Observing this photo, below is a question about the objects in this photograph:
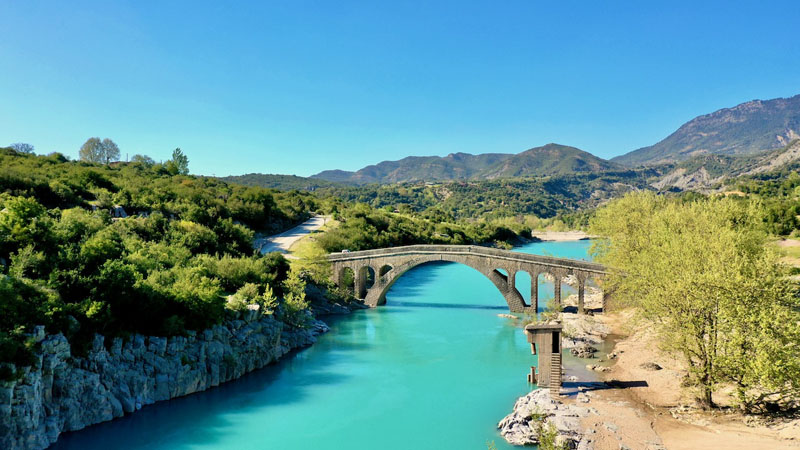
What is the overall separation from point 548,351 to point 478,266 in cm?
1812

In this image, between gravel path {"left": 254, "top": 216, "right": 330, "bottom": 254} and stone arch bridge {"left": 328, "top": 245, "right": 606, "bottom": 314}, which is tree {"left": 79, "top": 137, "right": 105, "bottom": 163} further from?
stone arch bridge {"left": 328, "top": 245, "right": 606, "bottom": 314}

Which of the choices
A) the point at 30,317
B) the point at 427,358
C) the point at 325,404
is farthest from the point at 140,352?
the point at 427,358

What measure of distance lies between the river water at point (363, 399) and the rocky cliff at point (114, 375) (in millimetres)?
537

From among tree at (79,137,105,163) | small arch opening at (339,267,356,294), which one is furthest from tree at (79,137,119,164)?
small arch opening at (339,267,356,294)

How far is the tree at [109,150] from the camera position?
3279 inches

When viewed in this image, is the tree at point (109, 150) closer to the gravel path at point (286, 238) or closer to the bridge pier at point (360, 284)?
the gravel path at point (286, 238)

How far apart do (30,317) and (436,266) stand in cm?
6117

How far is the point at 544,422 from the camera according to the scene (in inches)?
691

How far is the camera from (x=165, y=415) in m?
20.2

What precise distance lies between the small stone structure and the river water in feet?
6.14

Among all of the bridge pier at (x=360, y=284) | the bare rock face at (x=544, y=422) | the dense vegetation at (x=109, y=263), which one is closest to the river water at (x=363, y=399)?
the bare rock face at (x=544, y=422)

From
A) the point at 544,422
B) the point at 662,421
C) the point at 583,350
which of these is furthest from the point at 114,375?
the point at 583,350

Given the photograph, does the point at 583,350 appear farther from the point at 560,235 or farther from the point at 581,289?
the point at 560,235

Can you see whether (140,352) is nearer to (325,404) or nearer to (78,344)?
(78,344)
